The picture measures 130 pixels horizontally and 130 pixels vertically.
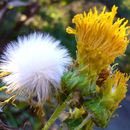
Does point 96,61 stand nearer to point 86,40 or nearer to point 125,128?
point 86,40

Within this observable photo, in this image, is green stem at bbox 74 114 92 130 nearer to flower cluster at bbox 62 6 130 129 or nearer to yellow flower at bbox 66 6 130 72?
A: flower cluster at bbox 62 6 130 129

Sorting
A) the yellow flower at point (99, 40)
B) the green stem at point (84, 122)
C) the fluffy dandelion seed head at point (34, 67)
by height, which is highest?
the yellow flower at point (99, 40)

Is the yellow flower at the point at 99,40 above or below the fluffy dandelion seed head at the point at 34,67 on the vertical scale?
above

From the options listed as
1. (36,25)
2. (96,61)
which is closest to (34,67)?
(96,61)

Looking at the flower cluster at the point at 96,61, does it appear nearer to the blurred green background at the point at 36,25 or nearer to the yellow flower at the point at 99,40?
the yellow flower at the point at 99,40

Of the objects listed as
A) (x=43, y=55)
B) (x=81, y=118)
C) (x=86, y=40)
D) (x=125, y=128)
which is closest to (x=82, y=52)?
(x=86, y=40)

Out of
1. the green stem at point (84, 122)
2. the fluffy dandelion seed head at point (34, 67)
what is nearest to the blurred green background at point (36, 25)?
the fluffy dandelion seed head at point (34, 67)
